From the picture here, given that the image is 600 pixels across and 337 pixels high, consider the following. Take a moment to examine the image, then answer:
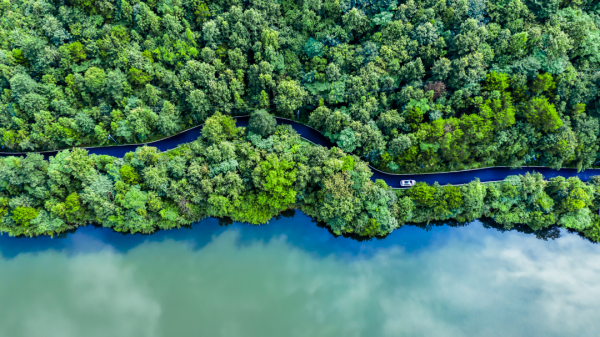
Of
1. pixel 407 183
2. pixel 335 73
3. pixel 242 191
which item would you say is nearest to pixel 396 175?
pixel 407 183

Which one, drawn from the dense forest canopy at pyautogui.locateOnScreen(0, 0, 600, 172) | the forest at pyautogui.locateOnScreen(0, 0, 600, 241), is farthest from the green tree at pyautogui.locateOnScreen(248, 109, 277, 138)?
the dense forest canopy at pyautogui.locateOnScreen(0, 0, 600, 172)

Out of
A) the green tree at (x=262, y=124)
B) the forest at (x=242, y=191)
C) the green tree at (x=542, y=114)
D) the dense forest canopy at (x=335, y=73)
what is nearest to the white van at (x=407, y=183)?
the dense forest canopy at (x=335, y=73)

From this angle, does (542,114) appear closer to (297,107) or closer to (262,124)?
(297,107)

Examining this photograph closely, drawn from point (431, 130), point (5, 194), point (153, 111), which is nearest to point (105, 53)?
point (153, 111)

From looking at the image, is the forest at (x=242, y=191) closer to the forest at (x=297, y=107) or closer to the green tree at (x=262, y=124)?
the green tree at (x=262, y=124)

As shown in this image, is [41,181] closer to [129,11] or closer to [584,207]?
[129,11]

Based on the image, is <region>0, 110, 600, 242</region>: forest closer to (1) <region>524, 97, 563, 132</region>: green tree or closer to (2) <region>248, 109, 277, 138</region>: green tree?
(2) <region>248, 109, 277, 138</region>: green tree
